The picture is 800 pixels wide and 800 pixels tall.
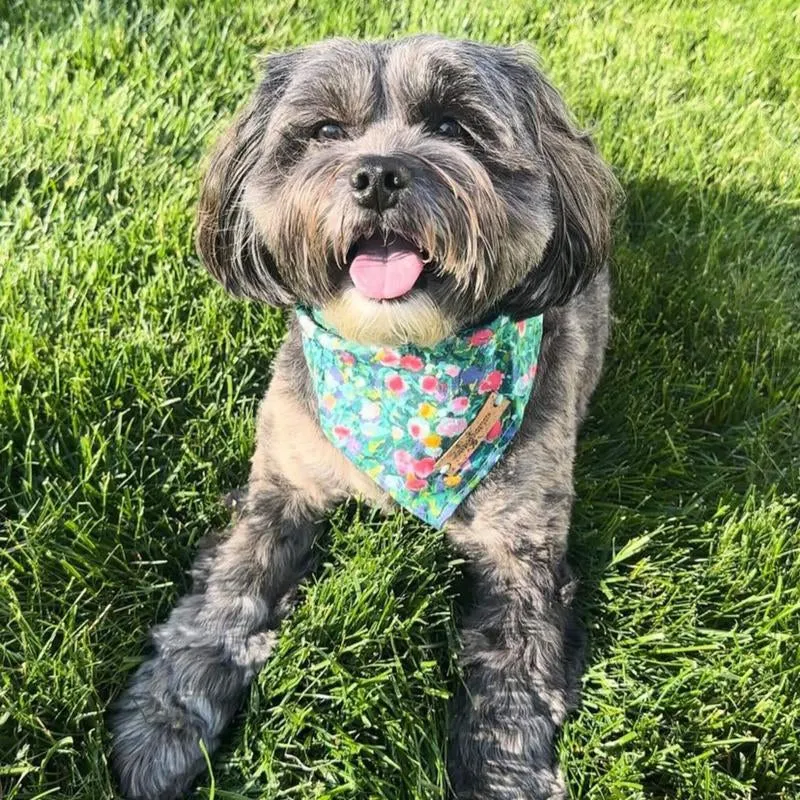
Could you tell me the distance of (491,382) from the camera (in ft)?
8.61

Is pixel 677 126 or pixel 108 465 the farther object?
pixel 677 126

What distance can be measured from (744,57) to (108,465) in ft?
14.1

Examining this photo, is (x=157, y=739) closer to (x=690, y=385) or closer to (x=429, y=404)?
(x=429, y=404)

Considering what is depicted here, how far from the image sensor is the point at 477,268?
216cm

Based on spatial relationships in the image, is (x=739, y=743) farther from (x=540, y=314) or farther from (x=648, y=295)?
(x=648, y=295)

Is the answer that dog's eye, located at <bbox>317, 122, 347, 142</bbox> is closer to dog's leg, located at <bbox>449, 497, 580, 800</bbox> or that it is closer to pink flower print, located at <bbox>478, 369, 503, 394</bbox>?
pink flower print, located at <bbox>478, 369, 503, 394</bbox>

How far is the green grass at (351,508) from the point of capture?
2502mm

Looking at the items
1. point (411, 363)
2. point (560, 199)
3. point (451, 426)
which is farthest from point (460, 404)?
point (560, 199)

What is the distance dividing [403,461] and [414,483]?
0.07 meters

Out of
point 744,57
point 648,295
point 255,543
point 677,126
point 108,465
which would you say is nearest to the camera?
point 255,543

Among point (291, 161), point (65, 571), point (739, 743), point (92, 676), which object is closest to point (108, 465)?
point (65, 571)

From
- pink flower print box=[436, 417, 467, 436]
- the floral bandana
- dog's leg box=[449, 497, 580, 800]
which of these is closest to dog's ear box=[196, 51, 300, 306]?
the floral bandana

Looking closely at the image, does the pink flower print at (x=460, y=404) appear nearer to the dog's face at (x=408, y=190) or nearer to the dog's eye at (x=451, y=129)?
the dog's face at (x=408, y=190)

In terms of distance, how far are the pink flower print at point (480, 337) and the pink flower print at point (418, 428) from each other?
0.29 m
